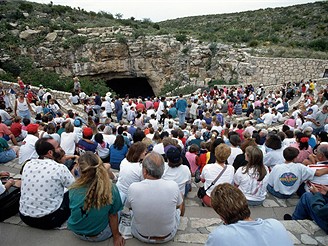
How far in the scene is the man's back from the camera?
2.91 m

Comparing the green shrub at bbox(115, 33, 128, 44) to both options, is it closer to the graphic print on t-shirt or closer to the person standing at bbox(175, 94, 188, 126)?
the person standing at bbox(175, 94, 188, 126)

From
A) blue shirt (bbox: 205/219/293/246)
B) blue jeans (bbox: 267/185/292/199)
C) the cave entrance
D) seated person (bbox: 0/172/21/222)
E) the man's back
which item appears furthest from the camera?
the cave entrance

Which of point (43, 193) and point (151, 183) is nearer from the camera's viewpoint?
point (151, 183)

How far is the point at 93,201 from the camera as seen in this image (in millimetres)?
2771

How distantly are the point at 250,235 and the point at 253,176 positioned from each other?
7.79ft

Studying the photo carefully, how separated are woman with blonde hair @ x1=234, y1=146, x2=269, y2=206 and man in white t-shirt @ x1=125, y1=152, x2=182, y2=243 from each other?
5.26ft

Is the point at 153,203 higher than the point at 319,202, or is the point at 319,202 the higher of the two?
the point at 153,203

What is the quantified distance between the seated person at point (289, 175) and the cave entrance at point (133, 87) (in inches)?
1030

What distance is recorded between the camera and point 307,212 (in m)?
Answer: 3.76

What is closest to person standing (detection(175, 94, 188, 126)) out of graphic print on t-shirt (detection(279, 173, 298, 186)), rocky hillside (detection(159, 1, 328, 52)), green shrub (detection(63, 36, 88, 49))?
graphic print on t-shirt (detection(279, 173, 298, 186))

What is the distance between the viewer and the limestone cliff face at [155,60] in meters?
22.4

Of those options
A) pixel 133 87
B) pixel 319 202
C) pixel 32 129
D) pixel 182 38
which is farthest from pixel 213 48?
pixel 319 202

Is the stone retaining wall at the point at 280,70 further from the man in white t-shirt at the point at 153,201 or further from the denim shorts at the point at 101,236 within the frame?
the denim shorts at the point at 101,236

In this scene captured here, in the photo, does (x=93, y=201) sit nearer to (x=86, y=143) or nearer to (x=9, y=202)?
(x=9, y=202)
